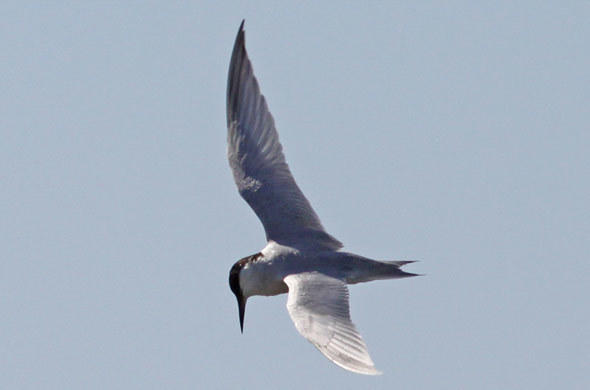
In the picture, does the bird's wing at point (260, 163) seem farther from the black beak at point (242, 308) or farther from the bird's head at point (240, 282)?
the black beak at point (242, 308)

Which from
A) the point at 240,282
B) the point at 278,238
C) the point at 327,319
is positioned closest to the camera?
the point at 327,319

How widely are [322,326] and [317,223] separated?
235cm

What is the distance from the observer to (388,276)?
51.9 feet

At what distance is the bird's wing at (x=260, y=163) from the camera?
1653 cm

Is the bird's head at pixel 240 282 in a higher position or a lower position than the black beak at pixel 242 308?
higher

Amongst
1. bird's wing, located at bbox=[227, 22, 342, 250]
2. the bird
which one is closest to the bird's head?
the bird

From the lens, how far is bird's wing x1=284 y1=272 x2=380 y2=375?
13742 millimetres

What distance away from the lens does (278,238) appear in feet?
54.0

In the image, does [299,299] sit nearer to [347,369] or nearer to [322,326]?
[322,326]

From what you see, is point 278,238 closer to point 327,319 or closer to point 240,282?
point 240,282

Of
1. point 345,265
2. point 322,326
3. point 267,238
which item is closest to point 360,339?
point 322,326

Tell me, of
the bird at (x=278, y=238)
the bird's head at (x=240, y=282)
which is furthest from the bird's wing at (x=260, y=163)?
the bird's head at (x=240, y=282)

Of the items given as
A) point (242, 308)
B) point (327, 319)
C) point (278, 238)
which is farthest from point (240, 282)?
point (327, 319)

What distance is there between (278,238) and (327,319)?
217 centimetres
